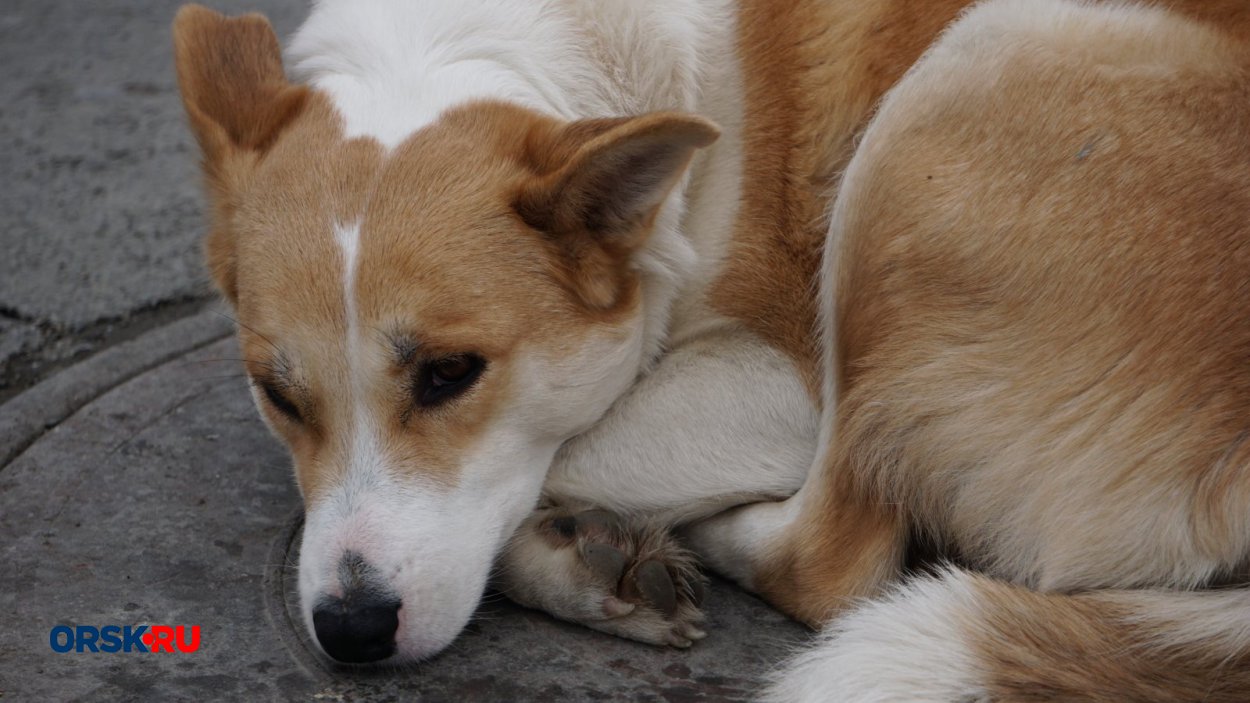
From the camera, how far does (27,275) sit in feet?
13.4

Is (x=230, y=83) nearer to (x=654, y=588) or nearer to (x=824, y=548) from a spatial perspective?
(x=654, y=588)

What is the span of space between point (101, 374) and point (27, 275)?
774mm

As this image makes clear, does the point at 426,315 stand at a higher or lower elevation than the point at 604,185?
lower

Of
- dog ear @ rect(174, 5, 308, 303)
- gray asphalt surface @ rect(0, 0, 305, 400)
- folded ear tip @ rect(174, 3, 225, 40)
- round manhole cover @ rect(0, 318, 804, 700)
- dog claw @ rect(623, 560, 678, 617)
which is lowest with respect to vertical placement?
gray asphalt surface @ rect(0, 0, 305, 400)

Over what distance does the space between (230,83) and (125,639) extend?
1.15 m

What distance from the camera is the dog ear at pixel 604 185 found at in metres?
2.30

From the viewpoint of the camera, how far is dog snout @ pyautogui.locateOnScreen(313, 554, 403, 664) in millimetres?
2225

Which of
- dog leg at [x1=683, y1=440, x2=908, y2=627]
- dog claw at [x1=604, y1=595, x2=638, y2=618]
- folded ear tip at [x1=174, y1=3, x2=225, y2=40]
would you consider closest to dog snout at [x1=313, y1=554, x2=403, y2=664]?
dog claw at [x1=604, y1=595, x2=638, y2=618]

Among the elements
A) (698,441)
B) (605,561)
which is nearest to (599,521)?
(605,561)

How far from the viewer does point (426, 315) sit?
7.66 feet

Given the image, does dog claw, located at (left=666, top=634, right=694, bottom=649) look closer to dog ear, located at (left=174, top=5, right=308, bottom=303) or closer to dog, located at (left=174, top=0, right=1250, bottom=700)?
dog, located at (left=174, top=0, right=1250, bottom=700)

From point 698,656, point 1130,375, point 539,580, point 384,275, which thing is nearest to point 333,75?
point 384,275

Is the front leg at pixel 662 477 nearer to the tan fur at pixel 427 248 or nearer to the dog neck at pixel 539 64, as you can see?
the dog neck at pixel 539 64

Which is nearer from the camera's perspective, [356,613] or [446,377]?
[356,613]
